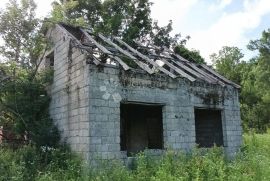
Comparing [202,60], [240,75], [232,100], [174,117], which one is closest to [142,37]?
[202,60]

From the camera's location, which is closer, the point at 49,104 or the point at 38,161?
the point at 38,161

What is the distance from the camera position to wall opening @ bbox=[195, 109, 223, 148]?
1251 centimetres

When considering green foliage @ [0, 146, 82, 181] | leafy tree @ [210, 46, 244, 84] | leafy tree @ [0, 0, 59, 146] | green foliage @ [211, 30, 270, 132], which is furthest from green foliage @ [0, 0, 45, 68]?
leafy tree @ [210, 46, 244, 84]

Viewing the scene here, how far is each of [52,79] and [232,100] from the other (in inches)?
271

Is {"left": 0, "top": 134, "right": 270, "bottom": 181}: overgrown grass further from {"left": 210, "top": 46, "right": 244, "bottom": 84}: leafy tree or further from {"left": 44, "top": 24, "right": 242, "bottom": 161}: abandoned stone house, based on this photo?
{"left": 210, "top": 46, "right": 244, "bottom": 84}: leafy tree

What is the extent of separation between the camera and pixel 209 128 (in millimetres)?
12922

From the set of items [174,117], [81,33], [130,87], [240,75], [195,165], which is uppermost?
[240,75]

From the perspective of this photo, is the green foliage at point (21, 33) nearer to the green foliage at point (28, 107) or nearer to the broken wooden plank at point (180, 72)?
the green foliage at point (28, 107)

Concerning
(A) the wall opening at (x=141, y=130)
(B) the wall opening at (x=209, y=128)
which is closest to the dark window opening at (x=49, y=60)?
(A) the wall opening at (x=141, y=130)

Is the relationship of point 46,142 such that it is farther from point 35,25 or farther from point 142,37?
point 142,37

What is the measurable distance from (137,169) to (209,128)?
552 cm

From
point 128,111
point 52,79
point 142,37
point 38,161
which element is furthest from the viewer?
point 142,37

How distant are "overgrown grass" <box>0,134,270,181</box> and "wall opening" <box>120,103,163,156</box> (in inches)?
183

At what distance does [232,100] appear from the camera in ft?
41.7
